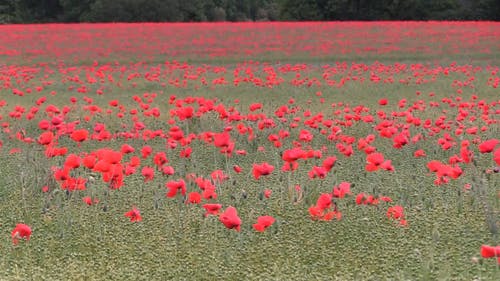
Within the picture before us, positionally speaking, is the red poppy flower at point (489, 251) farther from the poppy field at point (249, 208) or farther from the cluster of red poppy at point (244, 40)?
the cluster of red poppy at point (244, 40)

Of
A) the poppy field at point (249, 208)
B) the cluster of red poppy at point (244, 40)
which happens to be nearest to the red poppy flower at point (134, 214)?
the poppy field at point (249, 208)

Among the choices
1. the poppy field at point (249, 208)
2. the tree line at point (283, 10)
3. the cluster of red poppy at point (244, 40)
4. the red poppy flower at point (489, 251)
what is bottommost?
the tree line at point (283, 10)

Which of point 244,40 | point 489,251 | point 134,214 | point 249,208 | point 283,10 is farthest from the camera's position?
point 283,10

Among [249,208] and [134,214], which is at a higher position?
[134,214]

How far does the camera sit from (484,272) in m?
3.38

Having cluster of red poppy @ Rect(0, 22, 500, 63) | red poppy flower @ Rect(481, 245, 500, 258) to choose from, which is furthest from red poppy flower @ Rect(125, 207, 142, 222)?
cluster of red poppy @ Rect(0, 22, 500, 63)

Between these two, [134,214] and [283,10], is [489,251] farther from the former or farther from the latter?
[283,10]

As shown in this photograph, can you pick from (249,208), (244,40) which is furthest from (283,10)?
(249,208)

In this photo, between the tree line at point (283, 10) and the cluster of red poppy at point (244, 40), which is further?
the tree line at point (283, 10)

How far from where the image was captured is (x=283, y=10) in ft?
161

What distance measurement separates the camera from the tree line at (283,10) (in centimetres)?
4500

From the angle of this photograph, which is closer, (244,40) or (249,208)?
(249,208)

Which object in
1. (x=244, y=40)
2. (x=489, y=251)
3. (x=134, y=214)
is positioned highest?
(x=489, y=251)

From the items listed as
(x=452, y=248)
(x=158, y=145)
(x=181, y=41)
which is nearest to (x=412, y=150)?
(x=158, y=145)
